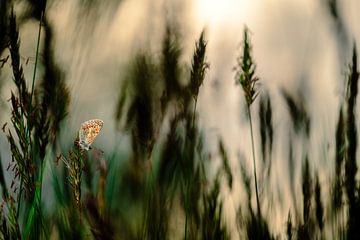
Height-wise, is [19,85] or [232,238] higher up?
[19,85]

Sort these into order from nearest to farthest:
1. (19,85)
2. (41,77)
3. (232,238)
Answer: (19,85), (41,77), (232,238)

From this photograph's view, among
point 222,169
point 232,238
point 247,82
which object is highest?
point 247,82

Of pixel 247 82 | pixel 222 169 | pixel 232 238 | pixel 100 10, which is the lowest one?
pixel 232 238

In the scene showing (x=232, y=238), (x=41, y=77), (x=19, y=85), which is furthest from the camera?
(x=232, y=238)

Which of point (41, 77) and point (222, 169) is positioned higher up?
point (41, 77)

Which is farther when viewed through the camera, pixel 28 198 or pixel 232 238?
pixel 232 238


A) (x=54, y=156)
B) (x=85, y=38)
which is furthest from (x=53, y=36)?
(x=54, y=156)

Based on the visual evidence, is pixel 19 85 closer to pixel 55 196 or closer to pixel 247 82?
pixel 55 196

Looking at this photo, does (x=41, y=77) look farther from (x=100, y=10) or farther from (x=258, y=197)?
(x=258, y=197)

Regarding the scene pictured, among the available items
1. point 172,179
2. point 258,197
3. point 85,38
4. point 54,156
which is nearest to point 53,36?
point 85,38
